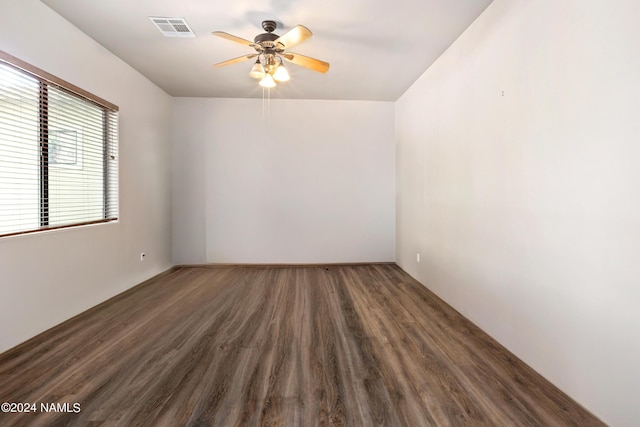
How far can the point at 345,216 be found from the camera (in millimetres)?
4918

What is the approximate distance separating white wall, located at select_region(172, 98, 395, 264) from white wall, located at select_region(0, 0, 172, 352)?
0.42 metres

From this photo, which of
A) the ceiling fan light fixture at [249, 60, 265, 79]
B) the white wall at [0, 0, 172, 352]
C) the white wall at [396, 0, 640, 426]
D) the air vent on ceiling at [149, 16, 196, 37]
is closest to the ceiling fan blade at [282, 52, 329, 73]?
the ceiling fan light fixture at [249, 60, 265, 79]

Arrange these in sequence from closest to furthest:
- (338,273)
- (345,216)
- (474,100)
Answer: (474,100), (338,273), (345,216)

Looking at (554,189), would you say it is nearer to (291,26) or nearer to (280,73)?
(280,73)

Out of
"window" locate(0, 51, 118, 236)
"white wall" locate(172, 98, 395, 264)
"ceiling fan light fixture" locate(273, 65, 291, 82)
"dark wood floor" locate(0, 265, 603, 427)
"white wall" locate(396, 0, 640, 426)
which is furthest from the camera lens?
"white wall" locate(172, 98, 395, 264)

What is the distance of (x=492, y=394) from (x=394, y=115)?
4289mm

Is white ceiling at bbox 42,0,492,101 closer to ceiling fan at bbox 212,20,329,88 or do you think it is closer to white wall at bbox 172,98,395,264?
ceiling fan at bbox 212,20,329,88

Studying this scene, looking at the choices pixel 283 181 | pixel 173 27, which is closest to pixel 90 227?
pixel 173 27

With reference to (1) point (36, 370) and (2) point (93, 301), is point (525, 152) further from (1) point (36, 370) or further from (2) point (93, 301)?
(2) point (93, 301)

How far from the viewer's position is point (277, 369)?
1.94 meters

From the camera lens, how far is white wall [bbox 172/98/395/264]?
4.77m

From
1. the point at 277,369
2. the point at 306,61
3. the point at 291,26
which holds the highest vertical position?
the point at 291,26

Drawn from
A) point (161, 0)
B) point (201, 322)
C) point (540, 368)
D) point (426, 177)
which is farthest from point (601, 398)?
point (161, 0)

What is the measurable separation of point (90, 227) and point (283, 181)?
2695mm
